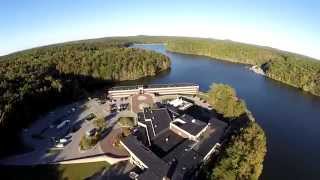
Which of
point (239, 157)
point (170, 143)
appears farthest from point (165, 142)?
point (239, 157)

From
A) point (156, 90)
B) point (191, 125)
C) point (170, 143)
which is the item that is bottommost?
point (170, 143)

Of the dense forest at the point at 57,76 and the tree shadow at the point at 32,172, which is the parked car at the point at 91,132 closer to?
the tree shadow at the point at 32,172

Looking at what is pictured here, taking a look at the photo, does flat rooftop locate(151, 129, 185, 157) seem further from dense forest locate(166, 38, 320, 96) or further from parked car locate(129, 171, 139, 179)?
dense forest locate(166, 38, 320, 96)

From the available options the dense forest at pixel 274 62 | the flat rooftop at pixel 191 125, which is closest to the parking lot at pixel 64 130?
the flat rooftop at pixel 191 125

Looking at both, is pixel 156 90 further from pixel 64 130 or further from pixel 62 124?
pixel 64 130

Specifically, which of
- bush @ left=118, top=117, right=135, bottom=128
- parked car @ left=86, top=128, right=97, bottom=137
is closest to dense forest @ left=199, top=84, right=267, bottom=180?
bush @ left=118, top=117, right=135, bottom=128
